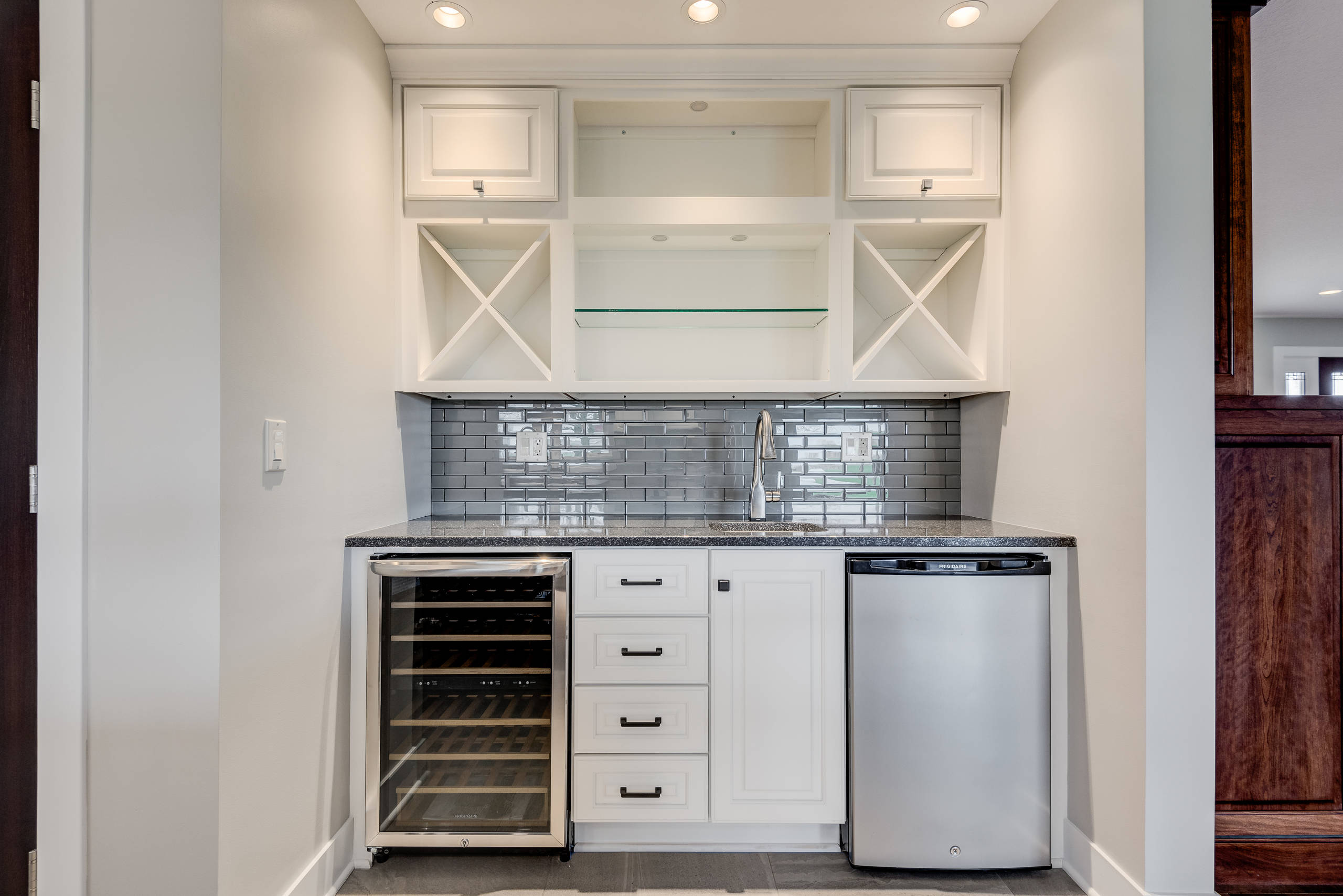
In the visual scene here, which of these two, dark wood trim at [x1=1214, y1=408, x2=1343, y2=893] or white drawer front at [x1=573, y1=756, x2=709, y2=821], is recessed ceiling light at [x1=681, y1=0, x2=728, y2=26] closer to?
dark wood trim at [x1=1214, y1=408, x2=1343, y2=893]

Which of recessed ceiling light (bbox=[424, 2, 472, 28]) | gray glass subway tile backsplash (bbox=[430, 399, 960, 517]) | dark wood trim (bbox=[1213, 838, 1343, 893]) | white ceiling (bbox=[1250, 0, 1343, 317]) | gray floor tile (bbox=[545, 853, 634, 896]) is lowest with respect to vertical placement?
gray floor tile (bbox=[545, 853, 634, 896])

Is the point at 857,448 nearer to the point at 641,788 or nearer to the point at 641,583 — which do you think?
the point at 641,583

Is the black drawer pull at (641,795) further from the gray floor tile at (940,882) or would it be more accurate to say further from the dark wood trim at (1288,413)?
the dark wood trim at (1288,413)

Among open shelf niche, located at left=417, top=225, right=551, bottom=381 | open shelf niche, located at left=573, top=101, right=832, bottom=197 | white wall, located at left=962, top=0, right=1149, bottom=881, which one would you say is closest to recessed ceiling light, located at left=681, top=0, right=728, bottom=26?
open shelf niche, located at left=573, top=101, right=832, bottom=197

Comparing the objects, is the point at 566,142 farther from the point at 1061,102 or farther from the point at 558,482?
the point at 1061,102

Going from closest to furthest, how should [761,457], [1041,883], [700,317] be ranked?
[1041,883] < [761,457] < [700,317]

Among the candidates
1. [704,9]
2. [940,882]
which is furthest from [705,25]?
[940,882]

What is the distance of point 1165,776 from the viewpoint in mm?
1560

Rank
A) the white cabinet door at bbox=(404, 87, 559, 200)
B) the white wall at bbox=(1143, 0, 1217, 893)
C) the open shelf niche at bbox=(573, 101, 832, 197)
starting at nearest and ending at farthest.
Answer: the white wall at bbox=(1143, 0, 1217, 893) → the white cabinet door at bbox=(404, 87, 559, 200) → the open shelf niche at bbox=(573, 101, 832, 197)

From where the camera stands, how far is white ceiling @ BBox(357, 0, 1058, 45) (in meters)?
1.93

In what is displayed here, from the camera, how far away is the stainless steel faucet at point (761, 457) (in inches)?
92.0

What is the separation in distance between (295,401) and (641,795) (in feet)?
4.69

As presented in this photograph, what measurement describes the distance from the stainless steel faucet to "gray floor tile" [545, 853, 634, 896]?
3.84 feet

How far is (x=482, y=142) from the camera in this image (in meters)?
2.18
